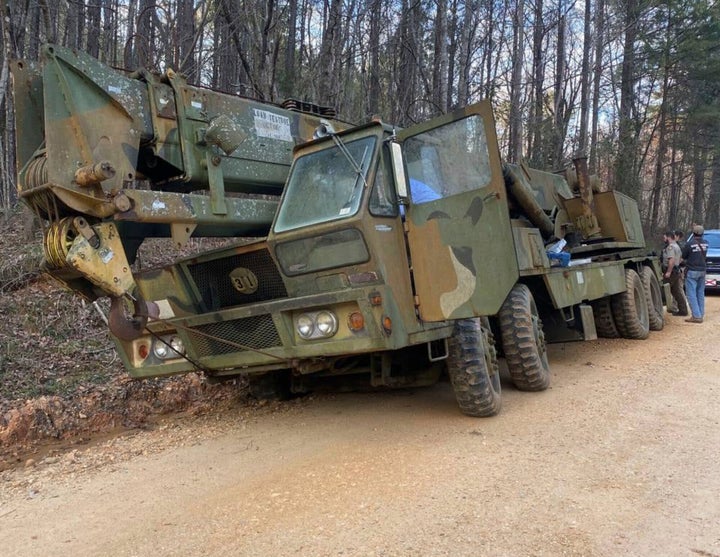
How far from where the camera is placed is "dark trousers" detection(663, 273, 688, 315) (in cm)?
1228

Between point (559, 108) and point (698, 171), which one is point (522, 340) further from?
Result: point (698, 171)

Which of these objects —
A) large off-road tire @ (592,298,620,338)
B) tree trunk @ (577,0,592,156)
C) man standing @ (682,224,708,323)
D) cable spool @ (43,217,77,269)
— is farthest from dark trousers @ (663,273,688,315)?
cable spool @ (43,217,77,269)

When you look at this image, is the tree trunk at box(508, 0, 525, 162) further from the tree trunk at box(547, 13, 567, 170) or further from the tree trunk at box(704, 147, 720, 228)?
the tree trunk at box(704, 147, 720, 228)

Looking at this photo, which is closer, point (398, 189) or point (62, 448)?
point (398, 189)

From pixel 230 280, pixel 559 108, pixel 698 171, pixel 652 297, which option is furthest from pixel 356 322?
pixel 698 171

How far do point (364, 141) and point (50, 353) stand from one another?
505cm

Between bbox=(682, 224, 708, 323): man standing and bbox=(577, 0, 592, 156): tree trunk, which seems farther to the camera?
bbox=(577, 0, 592, 156): tree trunk

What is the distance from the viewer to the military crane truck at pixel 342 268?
160 inches

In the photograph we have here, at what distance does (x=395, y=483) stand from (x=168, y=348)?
2403 mm

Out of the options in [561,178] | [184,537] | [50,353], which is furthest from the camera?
[561,178]

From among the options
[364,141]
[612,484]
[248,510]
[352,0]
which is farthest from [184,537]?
[352,0]

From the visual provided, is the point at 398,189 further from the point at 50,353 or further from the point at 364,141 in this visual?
the point at 50,353

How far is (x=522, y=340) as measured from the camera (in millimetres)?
5609

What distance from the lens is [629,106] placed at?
26.8 metres
